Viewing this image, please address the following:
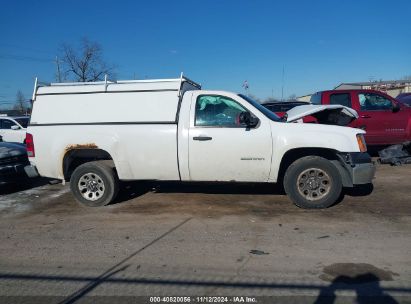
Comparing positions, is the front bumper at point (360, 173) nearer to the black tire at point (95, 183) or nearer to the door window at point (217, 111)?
the door window at point (217, 111)

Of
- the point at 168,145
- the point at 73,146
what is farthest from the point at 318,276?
the point at 73,146

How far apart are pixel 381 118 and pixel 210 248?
7.44 m

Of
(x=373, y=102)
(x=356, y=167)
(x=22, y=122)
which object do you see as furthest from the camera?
A: (x=22, y=122)

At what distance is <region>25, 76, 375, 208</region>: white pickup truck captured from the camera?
5.68 m

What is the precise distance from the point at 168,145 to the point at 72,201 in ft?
7.82

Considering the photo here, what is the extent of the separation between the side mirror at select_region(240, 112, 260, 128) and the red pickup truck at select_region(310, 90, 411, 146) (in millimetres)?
5138

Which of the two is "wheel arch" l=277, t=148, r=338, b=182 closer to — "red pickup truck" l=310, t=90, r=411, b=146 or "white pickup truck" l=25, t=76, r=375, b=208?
"white pickup truck" l=25, t=76, r=375, b=208

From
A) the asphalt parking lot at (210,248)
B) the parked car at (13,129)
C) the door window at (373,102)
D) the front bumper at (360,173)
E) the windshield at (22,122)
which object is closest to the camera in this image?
the asphalt parking lot at (210,248)

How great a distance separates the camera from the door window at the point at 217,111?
588cm

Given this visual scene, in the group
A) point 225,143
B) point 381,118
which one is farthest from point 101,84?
point 381,118

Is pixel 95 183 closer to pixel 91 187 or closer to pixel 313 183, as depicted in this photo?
pixel 91 187

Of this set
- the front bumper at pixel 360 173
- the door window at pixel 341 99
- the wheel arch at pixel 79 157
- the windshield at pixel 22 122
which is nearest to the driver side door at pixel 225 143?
the front bumper at pixel 360 173

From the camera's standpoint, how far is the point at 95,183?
6.36 metres

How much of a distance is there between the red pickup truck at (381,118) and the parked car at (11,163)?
325 inches
